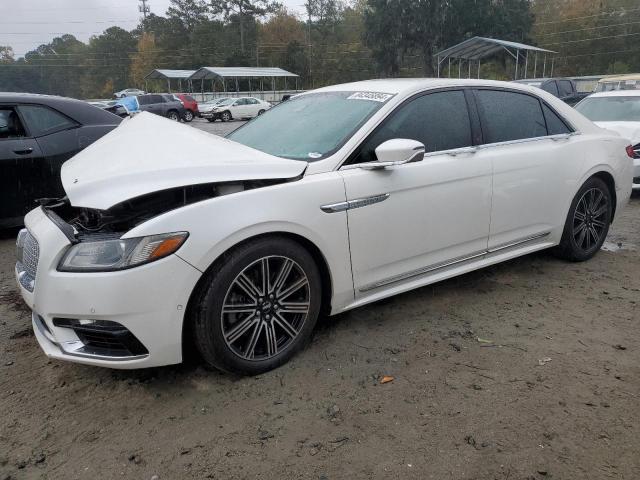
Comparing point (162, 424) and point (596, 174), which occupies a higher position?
point (596, 174)

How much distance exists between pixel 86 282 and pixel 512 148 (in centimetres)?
305

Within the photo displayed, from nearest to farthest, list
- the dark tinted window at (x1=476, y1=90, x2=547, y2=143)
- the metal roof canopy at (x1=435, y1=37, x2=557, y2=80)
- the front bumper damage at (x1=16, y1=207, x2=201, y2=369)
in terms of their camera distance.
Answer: the front bumper damage at (x1=16, y1=207, x2=201, y2=369) < the dark tinted window at (x1=476, y1=90, x2=547, y2=143) < the metal roof canopy at (x1=435, y1=37, x2=557, y2=80)

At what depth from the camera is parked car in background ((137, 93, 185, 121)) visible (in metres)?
28.1

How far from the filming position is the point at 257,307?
277 centimetres

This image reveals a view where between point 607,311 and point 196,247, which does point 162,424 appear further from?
point 607,311

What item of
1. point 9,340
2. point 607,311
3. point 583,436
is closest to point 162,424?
point 9,340

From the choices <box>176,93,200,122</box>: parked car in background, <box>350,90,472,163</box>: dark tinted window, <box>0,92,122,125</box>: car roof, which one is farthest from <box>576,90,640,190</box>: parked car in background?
<box>176,93,200,122</box>: parked car in background

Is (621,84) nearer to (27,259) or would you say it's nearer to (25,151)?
(25,151)

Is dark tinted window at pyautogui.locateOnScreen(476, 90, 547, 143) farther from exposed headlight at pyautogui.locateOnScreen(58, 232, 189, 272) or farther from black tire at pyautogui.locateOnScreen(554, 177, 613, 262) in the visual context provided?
exposed headlight at pyautogui.locateOnScreen(58, 232, 189, 272)

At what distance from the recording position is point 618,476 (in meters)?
2.07

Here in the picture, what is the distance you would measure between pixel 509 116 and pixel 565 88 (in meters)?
18.5

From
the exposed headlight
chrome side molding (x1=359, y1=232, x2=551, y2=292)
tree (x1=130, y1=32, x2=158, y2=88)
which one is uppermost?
tree (x1=130, y1=32, x2=158, y2=88)

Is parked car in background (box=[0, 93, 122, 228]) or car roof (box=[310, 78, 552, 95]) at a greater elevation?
car roof (box=[310, 78, 552, 95])

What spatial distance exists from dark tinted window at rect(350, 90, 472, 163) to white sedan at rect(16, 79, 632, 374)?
0.01 metres
